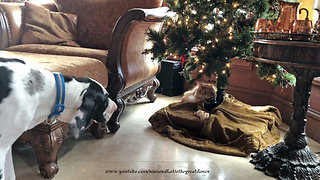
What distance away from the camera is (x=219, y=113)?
2.23m

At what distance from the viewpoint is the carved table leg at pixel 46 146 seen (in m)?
1.45

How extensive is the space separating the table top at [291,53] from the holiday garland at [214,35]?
1.65 feet

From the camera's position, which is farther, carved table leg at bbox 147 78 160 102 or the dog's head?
carved table leg at bbox 147 78 160 102

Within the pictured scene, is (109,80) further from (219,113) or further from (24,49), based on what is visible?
(219,113)

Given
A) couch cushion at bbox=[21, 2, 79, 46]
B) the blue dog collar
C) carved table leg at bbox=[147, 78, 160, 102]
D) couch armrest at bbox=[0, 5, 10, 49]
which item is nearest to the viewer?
the blue dog collar

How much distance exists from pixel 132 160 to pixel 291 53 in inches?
41.8

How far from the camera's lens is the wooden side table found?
54.6 inches

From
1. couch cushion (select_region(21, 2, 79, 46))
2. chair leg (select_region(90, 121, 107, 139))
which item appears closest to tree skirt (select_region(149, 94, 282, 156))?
chair leg (select_region(90, 121, 107, 139))

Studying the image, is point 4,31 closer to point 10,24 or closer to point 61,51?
point 10,24

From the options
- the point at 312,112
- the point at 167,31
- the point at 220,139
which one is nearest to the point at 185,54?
the point at 167,31

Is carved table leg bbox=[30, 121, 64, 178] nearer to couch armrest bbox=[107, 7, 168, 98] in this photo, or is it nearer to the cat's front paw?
couch armrest bbox=[107, 7, 168, 98]

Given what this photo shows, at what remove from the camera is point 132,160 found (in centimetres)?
176

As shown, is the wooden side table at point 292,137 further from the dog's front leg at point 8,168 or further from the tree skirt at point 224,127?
the dog's front leg at point 8,168

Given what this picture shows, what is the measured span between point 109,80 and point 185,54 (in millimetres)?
594
